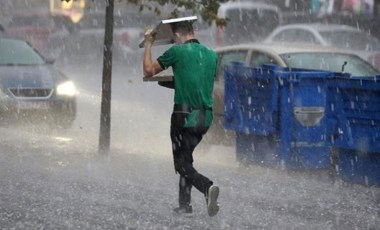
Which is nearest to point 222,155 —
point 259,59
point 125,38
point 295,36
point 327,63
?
point 259,59

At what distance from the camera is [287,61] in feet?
40.9

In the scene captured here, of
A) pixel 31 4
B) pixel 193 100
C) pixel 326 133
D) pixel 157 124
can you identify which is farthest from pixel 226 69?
pixel 31 4

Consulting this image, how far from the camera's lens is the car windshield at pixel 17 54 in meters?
15.6

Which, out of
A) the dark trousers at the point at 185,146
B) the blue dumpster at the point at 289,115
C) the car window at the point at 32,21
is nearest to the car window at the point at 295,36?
the blue dumpster at the point at 289,115

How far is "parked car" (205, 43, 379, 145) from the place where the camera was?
12.6 m

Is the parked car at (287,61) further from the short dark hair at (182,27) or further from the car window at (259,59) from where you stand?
the short dark hair at (182,27)

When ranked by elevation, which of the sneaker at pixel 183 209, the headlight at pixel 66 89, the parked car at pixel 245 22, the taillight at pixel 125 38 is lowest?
the taillight at pixel 125 38

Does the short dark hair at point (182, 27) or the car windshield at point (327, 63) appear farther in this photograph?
the car windshield at point (327, 63)

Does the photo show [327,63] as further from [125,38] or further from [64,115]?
[125,38]

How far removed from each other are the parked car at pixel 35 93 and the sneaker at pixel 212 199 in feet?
21.5

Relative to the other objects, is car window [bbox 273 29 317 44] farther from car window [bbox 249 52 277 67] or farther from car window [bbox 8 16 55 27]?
car window [bbox 8 16 55 27]

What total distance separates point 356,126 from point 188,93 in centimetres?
277

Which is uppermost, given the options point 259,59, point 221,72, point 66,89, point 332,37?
point 259,59

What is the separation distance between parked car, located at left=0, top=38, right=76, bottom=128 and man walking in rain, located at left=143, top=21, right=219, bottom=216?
6258mm
